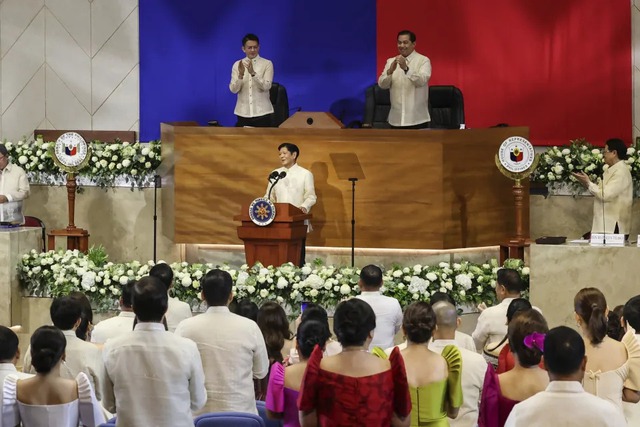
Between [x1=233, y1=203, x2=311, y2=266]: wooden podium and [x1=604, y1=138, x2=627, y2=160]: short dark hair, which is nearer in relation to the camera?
[x1=233, y1=203, x2=311, y2=266]: wooden podium

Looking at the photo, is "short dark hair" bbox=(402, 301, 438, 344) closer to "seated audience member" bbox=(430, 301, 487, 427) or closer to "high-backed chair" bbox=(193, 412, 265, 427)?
"seated audience member" bbox=(430, 301, 487, 427)

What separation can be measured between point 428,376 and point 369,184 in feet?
23.9

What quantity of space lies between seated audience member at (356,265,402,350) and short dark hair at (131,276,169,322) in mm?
2436

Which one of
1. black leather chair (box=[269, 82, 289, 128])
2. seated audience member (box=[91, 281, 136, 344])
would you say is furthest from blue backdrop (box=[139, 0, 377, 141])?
seated audience member (box=[91, 281, 136, 344])

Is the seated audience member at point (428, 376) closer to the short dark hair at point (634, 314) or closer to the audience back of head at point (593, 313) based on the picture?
the audience back of head at point (593, 313)

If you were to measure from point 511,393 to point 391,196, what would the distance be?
7.35 metres

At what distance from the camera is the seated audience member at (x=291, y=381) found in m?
5.50

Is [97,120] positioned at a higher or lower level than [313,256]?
higher

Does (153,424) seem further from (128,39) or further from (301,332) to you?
(128,39)

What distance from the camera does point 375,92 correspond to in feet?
44.9

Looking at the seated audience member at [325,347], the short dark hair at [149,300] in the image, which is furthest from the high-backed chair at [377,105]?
the short dark hair at [149,300]

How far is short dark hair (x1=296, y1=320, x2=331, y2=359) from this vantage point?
18.2ft

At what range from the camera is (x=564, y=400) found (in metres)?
4.54

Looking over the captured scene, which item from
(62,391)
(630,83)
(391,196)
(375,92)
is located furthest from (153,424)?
(630,83)
